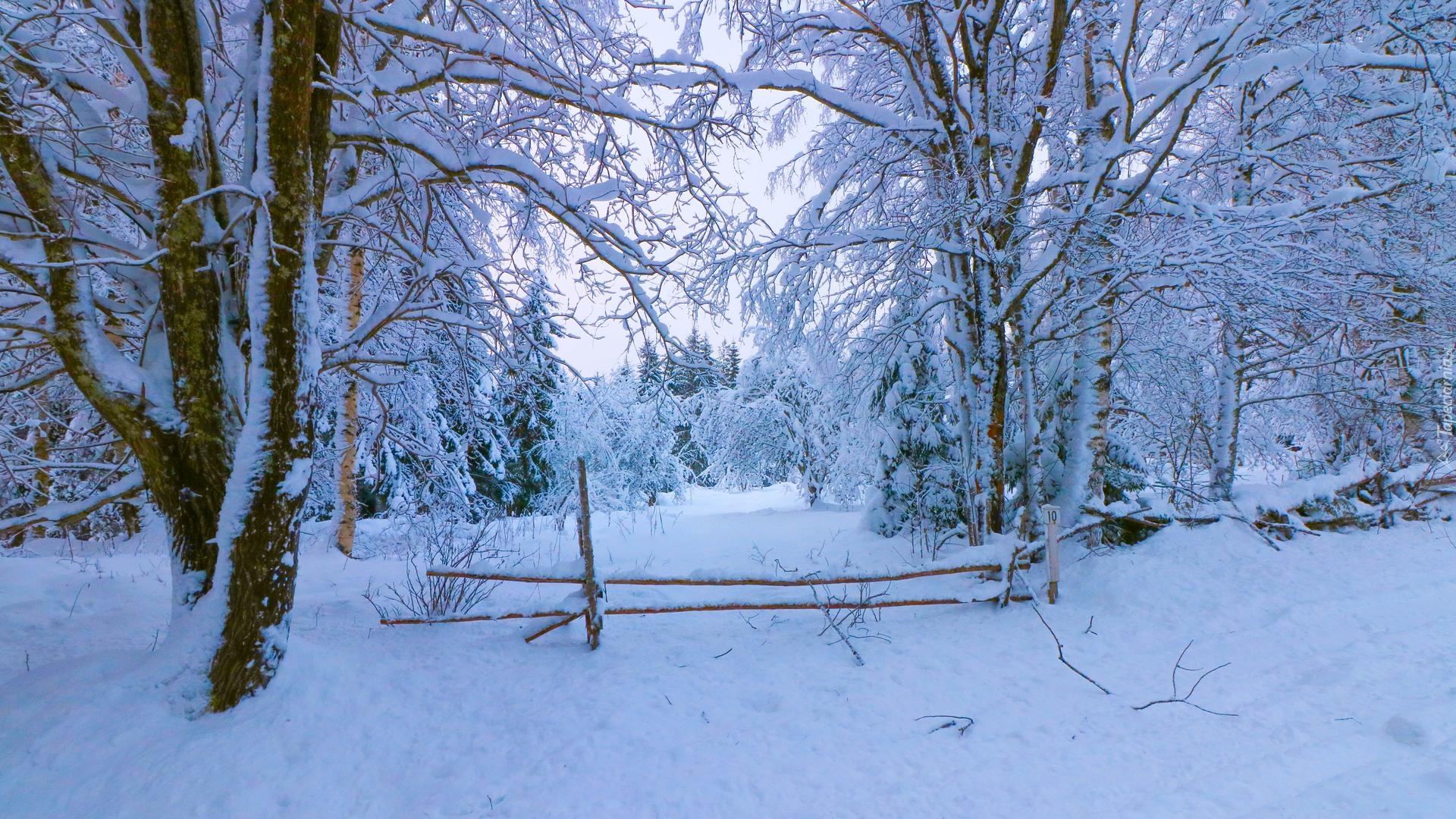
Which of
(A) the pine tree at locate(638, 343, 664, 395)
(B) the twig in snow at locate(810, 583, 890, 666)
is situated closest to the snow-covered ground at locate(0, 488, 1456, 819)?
(B) the twig in snow at locate(810, 583, 890, 666)

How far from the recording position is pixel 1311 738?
309 centimetres

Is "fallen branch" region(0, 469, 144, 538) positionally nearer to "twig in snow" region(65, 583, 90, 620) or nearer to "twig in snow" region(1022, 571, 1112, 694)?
"twig in snow" region(65, 583, 90, 620)

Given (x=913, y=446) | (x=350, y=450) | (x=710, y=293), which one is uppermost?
(x=710, y=293)

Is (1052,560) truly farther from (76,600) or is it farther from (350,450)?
(350,450)

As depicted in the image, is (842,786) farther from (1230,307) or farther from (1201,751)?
(1230,307)

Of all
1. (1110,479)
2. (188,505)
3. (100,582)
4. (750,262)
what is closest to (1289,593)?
(1110,479)

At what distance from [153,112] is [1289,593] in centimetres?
879

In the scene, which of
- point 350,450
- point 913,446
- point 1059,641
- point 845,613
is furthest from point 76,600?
point 913,446

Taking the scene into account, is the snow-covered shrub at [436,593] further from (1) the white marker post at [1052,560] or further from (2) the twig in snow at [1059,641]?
(1) the white marker post at [1052,560]

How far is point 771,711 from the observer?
371cm

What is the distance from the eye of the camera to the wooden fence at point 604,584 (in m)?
4.45

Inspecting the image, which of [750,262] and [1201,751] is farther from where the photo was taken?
[750,262]

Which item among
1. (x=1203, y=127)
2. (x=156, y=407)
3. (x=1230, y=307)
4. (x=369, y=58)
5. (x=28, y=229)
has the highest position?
(x=1203, y=127)

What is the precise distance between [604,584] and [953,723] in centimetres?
273
